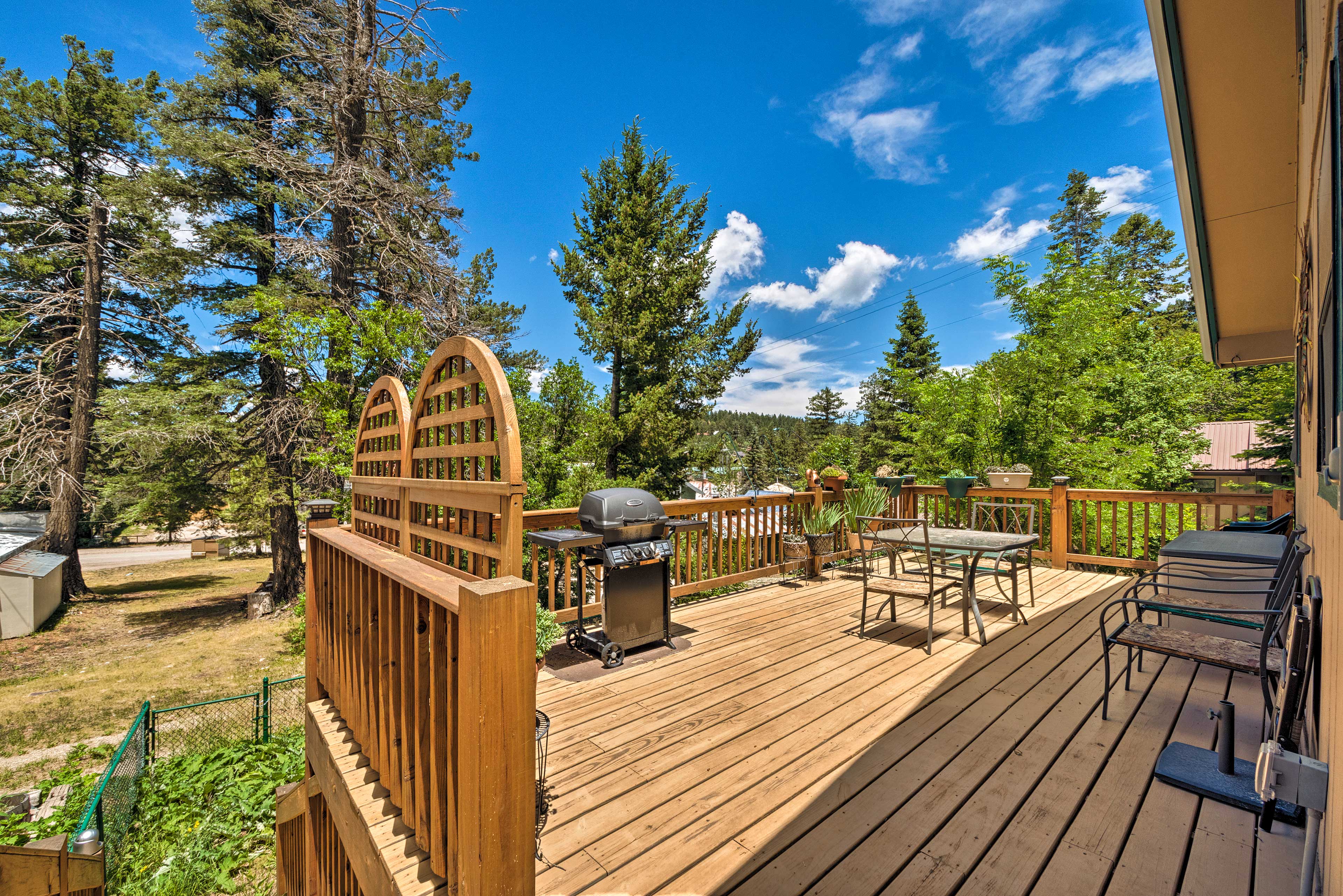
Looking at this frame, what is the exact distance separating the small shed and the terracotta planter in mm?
13395

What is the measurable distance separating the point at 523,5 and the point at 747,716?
13206 millimetres

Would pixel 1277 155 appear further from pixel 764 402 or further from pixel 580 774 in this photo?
pixel 764 402

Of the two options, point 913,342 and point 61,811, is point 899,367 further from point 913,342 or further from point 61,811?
point 61,811

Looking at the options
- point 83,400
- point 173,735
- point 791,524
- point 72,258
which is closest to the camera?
point 173,735

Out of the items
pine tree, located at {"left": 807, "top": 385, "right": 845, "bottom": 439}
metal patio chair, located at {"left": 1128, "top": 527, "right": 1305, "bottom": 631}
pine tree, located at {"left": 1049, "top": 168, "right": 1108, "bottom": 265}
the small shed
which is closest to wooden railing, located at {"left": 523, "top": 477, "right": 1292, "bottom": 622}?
metal patio chair, located at {"left": 1128, "top": 527, "right": 1305, "bottom": 631}

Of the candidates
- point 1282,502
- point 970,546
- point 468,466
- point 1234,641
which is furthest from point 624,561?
point 1282,502

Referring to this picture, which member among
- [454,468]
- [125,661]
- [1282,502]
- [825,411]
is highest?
[825,411]

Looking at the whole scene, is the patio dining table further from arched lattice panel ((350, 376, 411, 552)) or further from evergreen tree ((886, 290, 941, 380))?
evergreen tree ((886, 290, 941, 380))

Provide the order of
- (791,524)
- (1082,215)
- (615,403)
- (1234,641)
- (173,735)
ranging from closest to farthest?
(1234,641) < (173,735) < (791,524) < (615,403) < (1082,215)

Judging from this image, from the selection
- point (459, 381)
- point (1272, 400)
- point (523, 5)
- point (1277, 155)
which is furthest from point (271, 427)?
point (1272, 400)

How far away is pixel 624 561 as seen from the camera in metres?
3.18

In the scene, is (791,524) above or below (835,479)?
below

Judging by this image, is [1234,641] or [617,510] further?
[617,510]

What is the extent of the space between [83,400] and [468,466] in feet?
46.9
